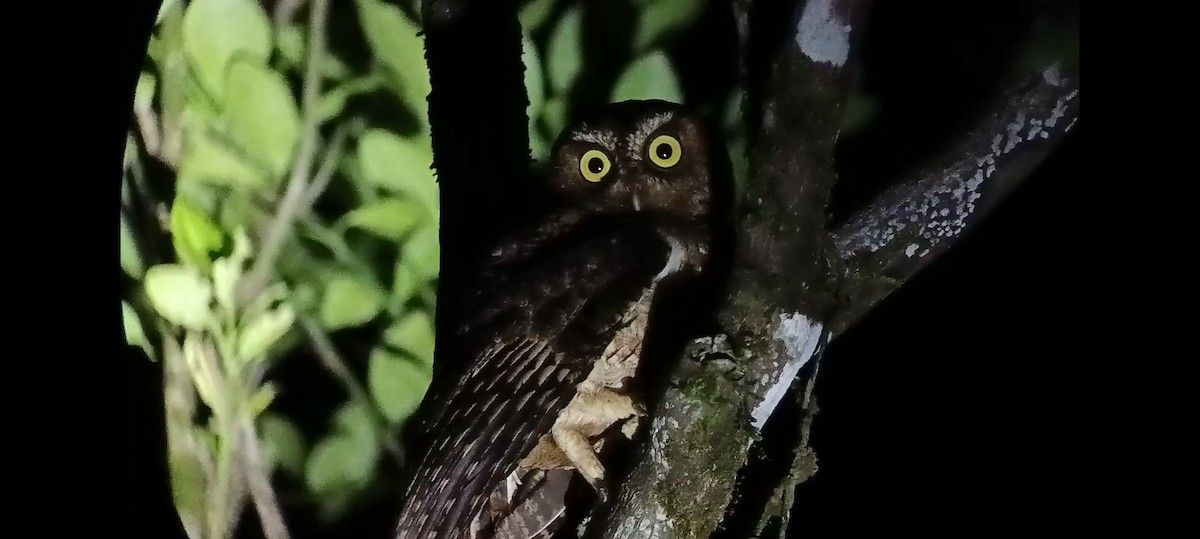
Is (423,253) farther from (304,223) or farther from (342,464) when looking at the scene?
(342,464)

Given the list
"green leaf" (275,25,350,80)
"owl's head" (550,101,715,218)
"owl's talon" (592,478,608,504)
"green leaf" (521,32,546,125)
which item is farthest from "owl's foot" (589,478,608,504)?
"green leaf" (275,25,350,80)

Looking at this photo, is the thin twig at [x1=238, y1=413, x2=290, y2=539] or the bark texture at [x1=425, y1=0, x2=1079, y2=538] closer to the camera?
the bark texture at [x1=425, y1=0, x2=1079, y2=538]

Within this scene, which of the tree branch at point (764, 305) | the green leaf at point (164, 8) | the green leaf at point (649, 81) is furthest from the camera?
the green leaf at point (164, 8)

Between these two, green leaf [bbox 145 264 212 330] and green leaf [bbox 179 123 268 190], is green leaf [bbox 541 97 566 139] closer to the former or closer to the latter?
green leaf [bbox 179 123 268 190]

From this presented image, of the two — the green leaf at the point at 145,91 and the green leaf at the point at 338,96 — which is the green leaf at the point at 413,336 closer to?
the green leaf at the point at 338,96

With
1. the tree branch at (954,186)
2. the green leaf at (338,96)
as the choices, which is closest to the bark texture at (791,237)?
the tree branch at (954,186)

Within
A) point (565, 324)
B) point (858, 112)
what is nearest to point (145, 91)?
point (565, 324)

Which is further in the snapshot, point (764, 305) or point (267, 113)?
point (267, 113)
